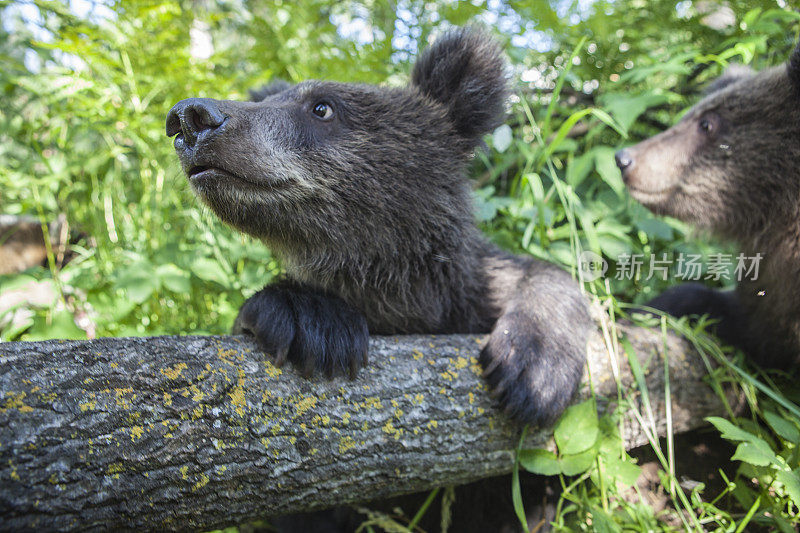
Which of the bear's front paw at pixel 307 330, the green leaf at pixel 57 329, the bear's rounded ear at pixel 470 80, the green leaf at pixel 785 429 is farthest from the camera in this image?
the green leaf at pixel 57 329

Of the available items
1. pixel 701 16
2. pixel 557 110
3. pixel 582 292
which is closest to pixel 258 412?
pixel 582 292

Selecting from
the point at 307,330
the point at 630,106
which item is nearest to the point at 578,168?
the point at 630,106

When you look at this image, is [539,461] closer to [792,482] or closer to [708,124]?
[792,482]

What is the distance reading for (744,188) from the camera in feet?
9.34

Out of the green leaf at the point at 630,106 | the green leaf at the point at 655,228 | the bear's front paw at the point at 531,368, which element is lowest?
the bear's front paw at the point at 531,368

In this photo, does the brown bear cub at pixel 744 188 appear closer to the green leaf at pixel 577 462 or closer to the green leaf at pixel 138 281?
the green leaf at pixel 577 462

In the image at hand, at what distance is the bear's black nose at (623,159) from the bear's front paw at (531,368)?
154cm

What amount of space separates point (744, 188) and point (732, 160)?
6.9 inches

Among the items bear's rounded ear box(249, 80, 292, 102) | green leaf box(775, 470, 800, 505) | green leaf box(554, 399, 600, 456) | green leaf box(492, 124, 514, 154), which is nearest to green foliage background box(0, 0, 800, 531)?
green leaf box(492, 124, 514, 154)

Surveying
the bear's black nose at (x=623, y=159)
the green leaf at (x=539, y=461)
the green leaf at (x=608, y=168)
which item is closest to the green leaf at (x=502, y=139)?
the green leaf at (x=608, y=168)

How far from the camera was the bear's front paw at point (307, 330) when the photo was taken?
5.59 ft

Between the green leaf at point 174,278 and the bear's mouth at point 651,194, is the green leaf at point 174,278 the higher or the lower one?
the lower one

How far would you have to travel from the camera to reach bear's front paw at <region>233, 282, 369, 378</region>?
5.59 feet

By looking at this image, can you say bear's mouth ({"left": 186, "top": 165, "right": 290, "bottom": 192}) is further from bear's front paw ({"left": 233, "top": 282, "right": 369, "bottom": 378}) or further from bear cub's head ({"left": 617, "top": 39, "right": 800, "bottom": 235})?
bear cub's head ({"left": 617, "top": 39, "right": 800, "bottom": 235})
